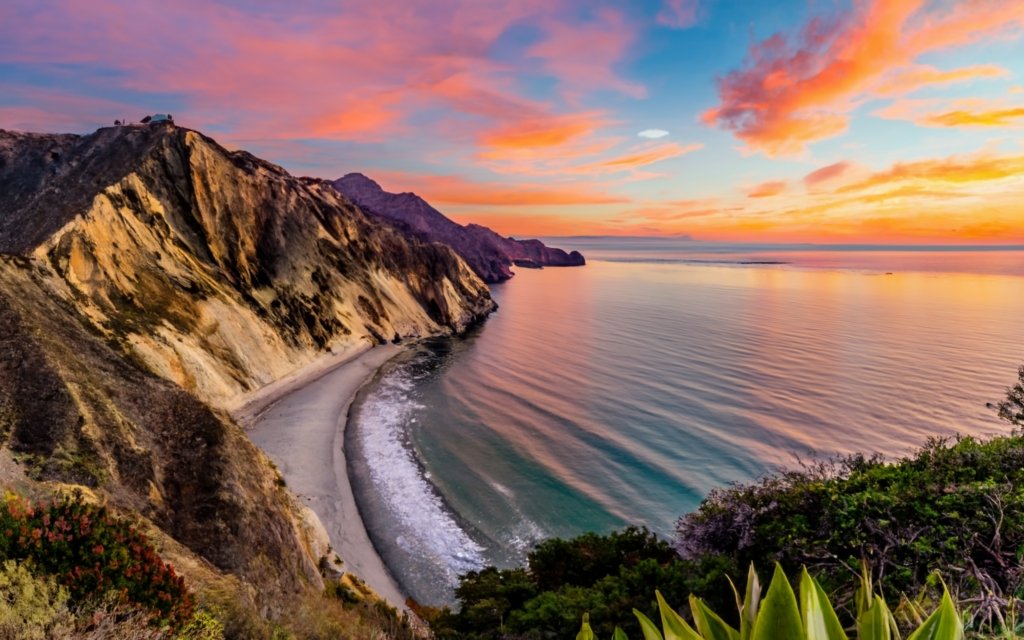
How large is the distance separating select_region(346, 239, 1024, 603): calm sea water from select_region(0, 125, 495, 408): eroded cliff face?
8236mm

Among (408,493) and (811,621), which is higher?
(811,621)

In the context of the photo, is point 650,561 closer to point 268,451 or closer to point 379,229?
point 268,451

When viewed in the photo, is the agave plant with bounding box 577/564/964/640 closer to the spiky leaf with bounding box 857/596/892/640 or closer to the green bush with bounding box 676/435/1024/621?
the spiky leaf with bounding box 857/596/892/640

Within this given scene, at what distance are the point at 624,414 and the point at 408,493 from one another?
53.2ft

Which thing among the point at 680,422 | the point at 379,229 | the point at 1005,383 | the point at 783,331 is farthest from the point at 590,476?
the point at 379,229

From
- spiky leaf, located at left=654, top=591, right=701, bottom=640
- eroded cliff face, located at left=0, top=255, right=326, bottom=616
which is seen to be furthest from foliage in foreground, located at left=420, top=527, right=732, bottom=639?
spiky leaf, located at left=654, top=591, right=701, bottom=640

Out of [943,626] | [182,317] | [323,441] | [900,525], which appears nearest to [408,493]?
[323,441]

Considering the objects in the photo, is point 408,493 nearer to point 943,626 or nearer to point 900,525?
point 900,525

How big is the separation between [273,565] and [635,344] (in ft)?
157

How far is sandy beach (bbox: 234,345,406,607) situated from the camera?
65.2ft

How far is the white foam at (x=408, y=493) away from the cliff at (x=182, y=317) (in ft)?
16.8

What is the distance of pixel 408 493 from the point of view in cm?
2469

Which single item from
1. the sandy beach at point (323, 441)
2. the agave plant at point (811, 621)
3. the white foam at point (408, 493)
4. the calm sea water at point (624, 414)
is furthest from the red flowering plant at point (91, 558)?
the white foam at point (408, 493)

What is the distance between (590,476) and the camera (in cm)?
2633
